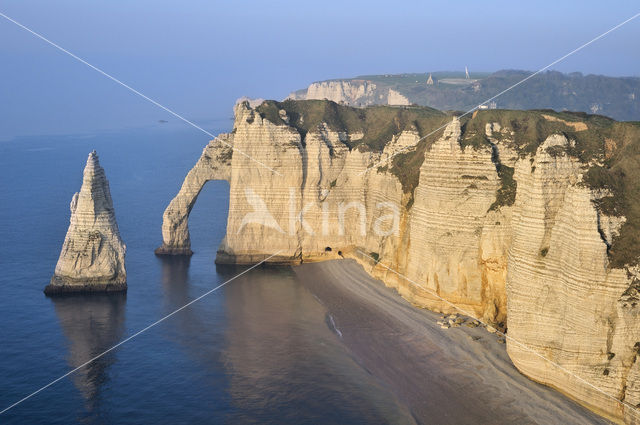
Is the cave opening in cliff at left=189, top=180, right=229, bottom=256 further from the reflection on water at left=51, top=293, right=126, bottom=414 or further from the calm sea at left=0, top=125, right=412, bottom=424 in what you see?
the reflection on water at left=51, top=293, right=126, bottom=414

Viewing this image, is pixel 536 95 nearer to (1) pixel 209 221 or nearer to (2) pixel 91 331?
(1) pixel 209 221

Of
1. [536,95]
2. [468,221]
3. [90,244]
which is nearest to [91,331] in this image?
[90,244]

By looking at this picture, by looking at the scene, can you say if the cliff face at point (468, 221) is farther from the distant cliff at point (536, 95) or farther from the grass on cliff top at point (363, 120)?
the distant cliff at point (536, 95)

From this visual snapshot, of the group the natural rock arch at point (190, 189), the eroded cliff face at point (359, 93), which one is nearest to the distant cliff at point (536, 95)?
the eroded cliff face at point (359, 93)

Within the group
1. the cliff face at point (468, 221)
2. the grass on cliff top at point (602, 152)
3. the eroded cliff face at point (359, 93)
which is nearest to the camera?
the cliff face at point (468, 221)

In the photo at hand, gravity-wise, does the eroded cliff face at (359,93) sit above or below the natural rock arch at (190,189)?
above

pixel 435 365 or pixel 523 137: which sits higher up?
pixel 523 137

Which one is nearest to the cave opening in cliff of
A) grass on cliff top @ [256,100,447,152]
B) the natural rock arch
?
the natural rock arch
